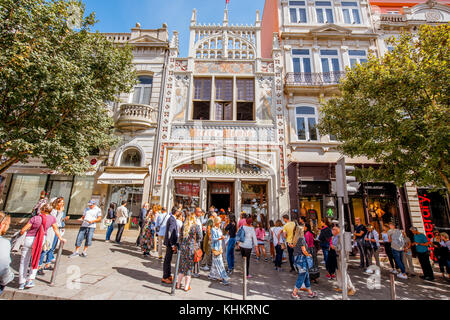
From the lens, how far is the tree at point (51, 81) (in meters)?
7.21

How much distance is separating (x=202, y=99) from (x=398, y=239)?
12.5 m

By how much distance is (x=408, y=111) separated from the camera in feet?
26.2

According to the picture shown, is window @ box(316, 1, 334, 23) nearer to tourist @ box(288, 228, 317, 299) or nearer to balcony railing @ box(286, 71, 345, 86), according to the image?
balcony railing @ box(286, 71, 345, 86)

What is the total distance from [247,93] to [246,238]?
1046 cm

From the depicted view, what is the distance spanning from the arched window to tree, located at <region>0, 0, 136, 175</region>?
2.62 meters

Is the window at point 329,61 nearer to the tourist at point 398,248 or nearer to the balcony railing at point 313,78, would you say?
the balcony railing at point 313,78

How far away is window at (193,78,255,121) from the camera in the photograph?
14004mm

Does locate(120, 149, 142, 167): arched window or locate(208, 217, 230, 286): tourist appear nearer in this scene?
locate(208, 217, 230, 286): tourist

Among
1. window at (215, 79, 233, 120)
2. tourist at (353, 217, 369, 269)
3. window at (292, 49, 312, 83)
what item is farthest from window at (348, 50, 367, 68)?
tourist at (353, 217, 369, 269)

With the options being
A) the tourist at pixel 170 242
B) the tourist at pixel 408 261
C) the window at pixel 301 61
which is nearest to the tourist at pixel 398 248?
the tourist at pixel 408 261

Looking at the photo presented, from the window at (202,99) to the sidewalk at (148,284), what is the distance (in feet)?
29.4
